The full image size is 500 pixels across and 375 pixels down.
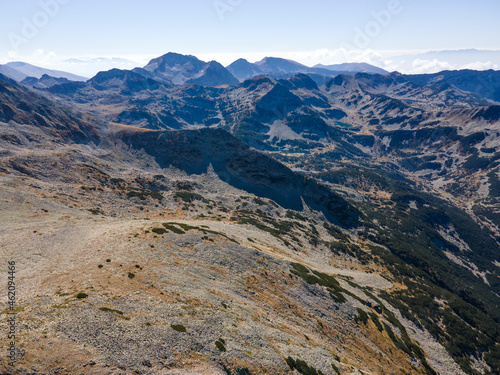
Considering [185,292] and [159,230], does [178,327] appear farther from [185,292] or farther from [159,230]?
[159,230]

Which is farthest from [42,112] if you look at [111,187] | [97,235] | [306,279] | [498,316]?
[498,316]

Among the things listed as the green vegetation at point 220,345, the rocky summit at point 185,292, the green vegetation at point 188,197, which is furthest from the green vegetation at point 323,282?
Result: the green vegetation at point 188,197

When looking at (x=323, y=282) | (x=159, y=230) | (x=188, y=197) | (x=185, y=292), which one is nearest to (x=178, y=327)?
(x=185, y=292)

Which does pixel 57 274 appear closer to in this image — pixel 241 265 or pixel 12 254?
pixel 12 254

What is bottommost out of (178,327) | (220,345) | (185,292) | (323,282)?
(323,282)

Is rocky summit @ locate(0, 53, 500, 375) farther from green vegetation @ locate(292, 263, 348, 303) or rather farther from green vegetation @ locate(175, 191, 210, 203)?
green vegetation @ locate(175, 191, 210, 203)

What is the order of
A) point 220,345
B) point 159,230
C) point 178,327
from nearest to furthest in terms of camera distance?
1. point 220,345
2. point 178,327
3. point 159,230

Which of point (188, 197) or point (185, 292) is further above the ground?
point (185, 292)

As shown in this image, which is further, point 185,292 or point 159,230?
point 159,230

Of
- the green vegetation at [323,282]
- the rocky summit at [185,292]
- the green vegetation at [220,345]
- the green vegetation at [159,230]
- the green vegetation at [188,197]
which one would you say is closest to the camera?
the rocky summit at [185,292]

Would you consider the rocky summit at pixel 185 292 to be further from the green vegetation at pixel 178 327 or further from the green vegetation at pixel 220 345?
the green vegetation at pixel 178 327

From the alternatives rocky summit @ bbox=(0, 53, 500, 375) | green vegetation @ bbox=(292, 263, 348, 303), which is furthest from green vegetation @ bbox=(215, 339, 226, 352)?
green vegetation @ bbox=(292, 263, 348, 303)
